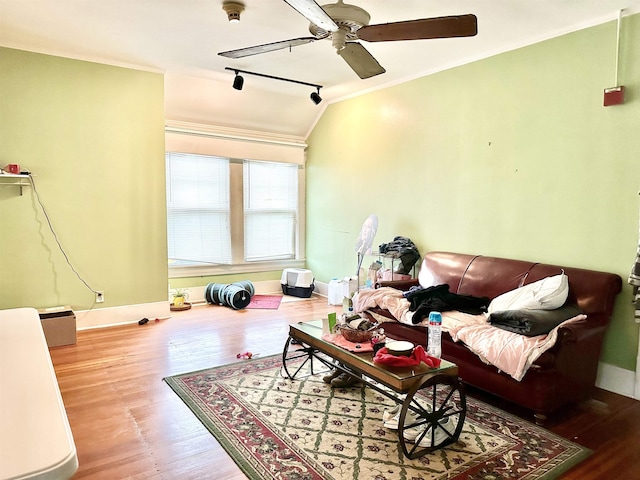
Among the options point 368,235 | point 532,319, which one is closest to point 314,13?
point 532,319

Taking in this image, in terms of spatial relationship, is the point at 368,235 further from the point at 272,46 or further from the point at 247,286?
the point at 272,46

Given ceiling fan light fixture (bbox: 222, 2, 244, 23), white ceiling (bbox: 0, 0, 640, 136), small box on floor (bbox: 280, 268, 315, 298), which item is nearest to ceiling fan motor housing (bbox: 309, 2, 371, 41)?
white ceiling (bbox: 0, 0, 640, 136)

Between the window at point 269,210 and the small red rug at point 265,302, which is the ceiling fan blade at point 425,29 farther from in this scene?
the window at point 269,210

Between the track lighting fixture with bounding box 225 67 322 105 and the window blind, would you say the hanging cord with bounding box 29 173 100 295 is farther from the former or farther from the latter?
the track lighting fixture with bounding box 225 67 322 105

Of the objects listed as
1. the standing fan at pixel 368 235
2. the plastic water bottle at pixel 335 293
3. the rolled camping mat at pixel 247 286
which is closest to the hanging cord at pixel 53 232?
the rolled camping mat at pixel 247 286

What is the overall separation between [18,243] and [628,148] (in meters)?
5.05

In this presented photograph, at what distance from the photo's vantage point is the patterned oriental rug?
6.73 ft

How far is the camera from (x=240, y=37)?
354 centimetres

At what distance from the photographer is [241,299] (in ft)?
17.0

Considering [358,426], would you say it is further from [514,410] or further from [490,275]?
[490,275]

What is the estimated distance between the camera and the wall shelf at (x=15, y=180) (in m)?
3.85

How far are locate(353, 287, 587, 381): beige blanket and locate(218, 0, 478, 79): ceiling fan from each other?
70.0 inches

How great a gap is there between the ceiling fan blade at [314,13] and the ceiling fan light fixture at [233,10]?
821 millimetres

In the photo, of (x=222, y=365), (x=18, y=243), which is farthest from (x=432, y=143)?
(x=18, y=243)
